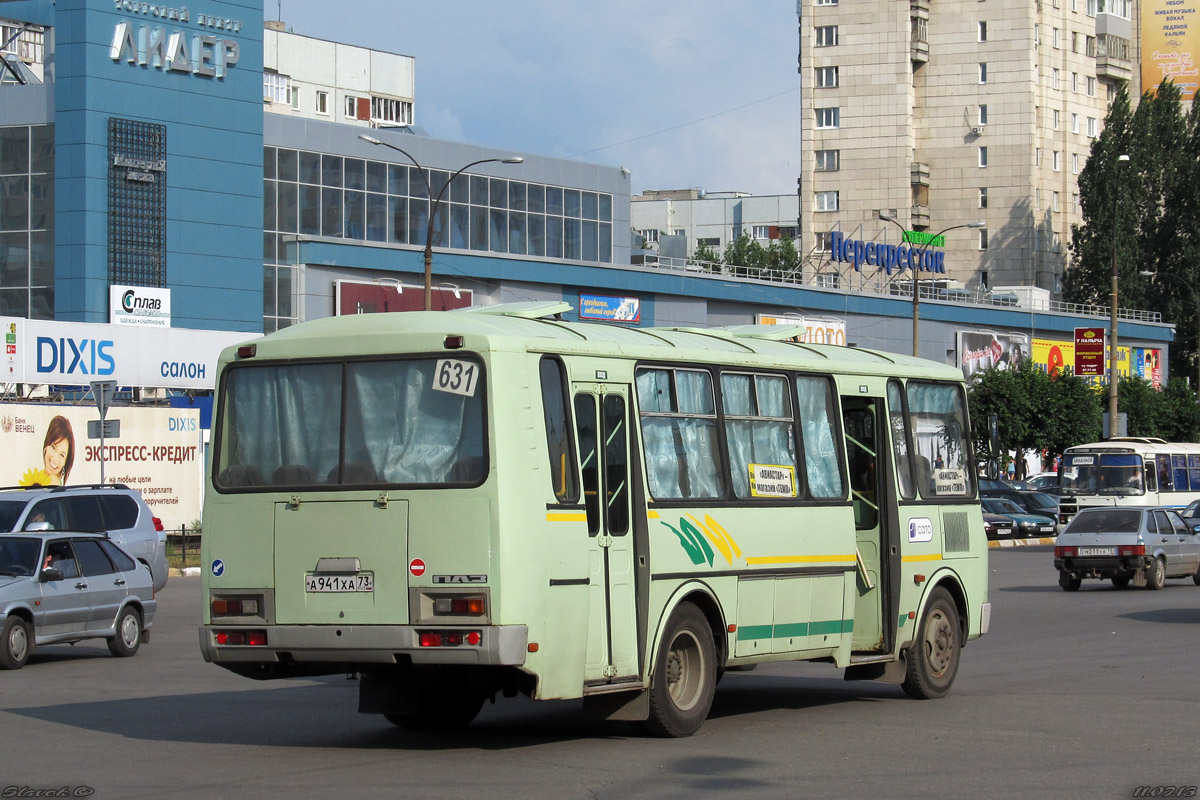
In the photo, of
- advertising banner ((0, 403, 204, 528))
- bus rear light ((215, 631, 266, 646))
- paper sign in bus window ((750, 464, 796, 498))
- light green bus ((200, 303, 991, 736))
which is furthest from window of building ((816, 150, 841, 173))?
bus rear light ((215, 631, 266, 646))

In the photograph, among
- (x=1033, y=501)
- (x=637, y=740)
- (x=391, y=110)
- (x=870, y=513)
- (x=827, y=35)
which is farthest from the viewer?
(x=391, y=110)

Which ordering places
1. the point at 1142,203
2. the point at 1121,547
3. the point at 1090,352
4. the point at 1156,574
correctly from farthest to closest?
the point at 1142,203, the point at 1090,352, the point at 1156,574, the point at 1121,547

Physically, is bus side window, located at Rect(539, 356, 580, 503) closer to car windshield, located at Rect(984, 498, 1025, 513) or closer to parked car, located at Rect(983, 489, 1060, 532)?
car windshield, located at Rect(984, 498, 1025, 513)

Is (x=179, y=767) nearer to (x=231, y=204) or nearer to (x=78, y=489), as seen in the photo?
(x=78, y=489)

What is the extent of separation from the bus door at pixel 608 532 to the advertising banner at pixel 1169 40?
104 metres

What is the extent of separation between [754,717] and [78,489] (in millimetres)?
12613

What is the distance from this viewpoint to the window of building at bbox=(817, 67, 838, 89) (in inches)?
3957

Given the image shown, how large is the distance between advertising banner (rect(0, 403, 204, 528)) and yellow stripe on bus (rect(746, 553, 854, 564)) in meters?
28.2

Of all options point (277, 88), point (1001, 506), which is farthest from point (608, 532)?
point (277, 88)

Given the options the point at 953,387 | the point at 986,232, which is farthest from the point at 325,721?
the point at 986,232

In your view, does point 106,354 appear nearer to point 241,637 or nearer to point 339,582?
point 241,637

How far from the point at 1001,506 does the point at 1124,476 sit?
6.02 meters

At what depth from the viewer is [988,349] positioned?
8956 cm

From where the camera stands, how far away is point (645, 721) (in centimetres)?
1127
